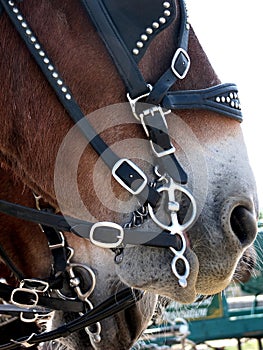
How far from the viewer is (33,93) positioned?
93.9 inches

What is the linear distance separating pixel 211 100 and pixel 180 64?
150 millimetres

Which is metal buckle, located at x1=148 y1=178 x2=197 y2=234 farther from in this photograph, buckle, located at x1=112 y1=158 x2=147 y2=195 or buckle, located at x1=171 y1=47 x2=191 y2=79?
buckle, located at x1=171 y1=47 x2=191 y2=79

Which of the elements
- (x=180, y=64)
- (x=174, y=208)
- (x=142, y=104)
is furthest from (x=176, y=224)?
(x=180, y=64)

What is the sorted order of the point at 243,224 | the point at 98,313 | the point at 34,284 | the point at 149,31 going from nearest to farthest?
the point at 243,224
the point at 149,31
the point at 98,313
the point at 34,284

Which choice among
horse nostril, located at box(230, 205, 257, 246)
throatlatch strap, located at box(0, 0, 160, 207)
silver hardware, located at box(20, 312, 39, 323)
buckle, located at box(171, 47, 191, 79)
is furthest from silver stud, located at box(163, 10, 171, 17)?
silver hardware, located at box(20, 312, 39, 323)

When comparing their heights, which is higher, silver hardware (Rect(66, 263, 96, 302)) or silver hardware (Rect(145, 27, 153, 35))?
silver hardware (Rect(145, 27, 153, 35))

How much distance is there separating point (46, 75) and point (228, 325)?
13.1 feet

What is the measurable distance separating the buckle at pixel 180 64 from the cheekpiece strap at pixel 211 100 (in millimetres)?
61

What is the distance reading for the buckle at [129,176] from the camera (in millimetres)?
2287

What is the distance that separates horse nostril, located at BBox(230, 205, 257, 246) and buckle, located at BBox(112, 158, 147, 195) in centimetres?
29

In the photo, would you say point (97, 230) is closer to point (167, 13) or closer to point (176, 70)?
point (176, 70)

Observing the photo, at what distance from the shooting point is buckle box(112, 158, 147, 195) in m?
2.29

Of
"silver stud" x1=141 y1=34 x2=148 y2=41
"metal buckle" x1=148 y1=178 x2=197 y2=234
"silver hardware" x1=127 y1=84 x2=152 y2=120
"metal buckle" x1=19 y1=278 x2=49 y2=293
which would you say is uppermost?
"silver stud" x1=141 y1=34 x2=148 y2=41

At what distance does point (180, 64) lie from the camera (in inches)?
93.0
